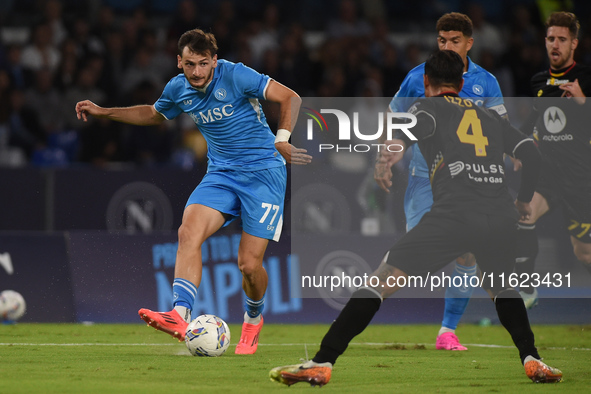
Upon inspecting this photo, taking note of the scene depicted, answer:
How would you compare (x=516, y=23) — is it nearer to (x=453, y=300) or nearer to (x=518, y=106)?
(x=518, y=106)

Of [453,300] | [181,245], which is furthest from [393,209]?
[181,245]

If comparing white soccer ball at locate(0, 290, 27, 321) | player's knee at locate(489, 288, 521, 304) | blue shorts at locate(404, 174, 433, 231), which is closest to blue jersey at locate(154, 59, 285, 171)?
blue shorts at locate(404, 174, 433, 231)

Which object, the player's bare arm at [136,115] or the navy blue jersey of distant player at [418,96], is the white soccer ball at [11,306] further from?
the navy blue jersey of distant player at [418,96]

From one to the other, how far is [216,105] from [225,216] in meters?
0.87

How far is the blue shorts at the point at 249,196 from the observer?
23.8ft

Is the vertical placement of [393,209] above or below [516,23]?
below

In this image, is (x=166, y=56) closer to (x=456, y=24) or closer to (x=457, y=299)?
(x=456, y=24)

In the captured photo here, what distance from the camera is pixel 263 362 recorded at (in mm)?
6730

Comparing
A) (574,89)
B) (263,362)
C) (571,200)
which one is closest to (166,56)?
(571,200)

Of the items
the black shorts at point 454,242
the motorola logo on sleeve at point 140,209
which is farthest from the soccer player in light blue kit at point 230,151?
the motorola logo on sleeve at point 140,209

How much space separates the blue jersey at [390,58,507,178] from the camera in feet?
25.3

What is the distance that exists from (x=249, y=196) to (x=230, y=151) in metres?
0.40

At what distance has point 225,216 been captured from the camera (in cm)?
729

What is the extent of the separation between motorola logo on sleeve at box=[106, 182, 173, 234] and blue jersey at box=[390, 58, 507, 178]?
4536mm
